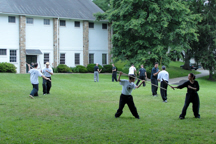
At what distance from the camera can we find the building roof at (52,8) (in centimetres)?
3691

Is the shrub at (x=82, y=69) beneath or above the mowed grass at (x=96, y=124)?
above

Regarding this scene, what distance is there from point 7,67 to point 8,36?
473 cm

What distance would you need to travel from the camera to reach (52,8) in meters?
40.6

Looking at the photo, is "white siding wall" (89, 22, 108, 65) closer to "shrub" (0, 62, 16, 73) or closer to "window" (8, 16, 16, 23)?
"window" (8, 16, 16, 23)

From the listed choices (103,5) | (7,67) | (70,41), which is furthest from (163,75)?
(103,5)

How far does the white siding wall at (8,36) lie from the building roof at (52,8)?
1428 mm

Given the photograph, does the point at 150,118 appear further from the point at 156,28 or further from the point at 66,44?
the point at 66,44

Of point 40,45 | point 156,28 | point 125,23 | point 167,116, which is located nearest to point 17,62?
point 40,45

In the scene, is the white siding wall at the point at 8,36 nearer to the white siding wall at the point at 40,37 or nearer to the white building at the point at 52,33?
the white building at the point at 52,33

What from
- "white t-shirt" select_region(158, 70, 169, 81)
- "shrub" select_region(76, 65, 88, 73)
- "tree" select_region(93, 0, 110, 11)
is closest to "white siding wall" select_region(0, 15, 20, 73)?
"shrub" select_region(76, 65, 88, 73)

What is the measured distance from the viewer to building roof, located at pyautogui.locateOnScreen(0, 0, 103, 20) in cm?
3691

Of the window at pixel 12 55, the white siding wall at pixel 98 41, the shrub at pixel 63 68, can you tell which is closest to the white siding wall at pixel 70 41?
the white siding wall at pixel 98 41

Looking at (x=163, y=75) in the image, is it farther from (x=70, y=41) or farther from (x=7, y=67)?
(x=70, y=41)

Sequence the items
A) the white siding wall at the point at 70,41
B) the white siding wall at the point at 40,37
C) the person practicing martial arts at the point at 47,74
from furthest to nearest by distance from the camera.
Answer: the white siding wall at the point at 70,41, the white siding wall at the point at 40,37, the person practicing martial arts at the point at 47,74
